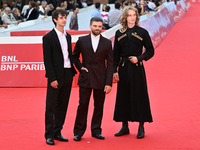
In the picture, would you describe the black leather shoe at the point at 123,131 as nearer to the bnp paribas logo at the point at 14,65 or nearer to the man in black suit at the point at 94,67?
the man in black suit at the point at 94,67

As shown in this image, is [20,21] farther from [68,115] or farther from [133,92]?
[133,92]

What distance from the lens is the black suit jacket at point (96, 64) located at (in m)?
6.96

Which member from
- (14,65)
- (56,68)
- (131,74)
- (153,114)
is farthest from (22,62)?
(56,68)

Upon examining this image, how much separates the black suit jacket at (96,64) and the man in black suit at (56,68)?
212 mm

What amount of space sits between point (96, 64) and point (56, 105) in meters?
0.81

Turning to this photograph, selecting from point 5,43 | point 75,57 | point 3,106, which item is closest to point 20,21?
point 5,43

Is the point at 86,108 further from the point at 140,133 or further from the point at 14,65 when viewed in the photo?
the point at 14,65

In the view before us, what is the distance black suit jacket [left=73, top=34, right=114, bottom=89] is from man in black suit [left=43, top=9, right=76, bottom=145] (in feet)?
0.70

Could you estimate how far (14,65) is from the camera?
12219 millimetres

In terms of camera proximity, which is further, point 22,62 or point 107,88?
point 22,62

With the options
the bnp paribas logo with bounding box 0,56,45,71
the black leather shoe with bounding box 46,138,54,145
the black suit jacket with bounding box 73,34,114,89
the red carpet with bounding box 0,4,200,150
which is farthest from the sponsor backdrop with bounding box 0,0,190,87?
the black leather shoe with bounding box 46,138,54,145

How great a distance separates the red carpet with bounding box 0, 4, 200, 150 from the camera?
6.85 metres

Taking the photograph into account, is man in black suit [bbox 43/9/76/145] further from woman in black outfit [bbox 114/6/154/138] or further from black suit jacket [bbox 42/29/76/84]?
woman in black outfit [bbox 114/6/154/138]

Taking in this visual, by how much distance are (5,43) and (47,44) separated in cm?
583
